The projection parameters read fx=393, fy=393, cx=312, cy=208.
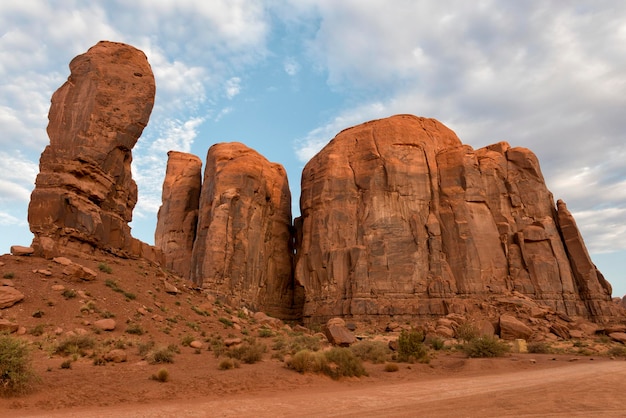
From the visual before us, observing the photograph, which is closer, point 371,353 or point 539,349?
point 371,353

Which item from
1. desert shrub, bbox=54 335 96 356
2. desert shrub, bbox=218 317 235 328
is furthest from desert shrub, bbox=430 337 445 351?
desert shrub, bbox=54 335 96 356

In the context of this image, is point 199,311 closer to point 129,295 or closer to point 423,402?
point 129,295

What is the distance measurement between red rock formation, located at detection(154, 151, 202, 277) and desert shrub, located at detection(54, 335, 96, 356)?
116 feet

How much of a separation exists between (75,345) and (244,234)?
3155 cm

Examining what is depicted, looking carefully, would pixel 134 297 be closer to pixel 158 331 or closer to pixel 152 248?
pixel 158 331

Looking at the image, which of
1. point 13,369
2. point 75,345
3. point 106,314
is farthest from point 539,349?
point 13,369

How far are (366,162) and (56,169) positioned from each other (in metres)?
30.3

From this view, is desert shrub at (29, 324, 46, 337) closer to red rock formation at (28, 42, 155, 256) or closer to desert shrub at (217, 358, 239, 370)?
desert shrub at (217, 358, 239, 370)

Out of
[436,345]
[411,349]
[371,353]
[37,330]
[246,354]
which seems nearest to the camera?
[246,354]

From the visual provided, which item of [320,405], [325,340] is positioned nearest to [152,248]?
[325,340]

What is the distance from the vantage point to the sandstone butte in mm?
38406

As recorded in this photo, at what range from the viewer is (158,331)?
57.8 feet

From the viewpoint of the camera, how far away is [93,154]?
79.8 feet

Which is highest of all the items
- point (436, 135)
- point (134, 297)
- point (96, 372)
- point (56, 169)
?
point (436, 135)
